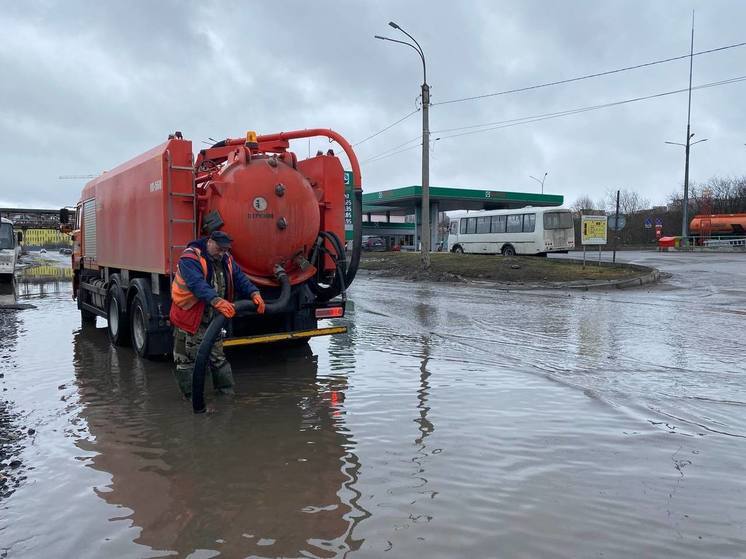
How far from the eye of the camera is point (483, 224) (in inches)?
1323

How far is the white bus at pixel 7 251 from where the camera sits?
66.6 ft

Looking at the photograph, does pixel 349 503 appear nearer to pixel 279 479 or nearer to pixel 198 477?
pixel 279 479

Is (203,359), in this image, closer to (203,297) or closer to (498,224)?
(203,297)

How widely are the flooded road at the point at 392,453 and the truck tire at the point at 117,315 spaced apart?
42cm

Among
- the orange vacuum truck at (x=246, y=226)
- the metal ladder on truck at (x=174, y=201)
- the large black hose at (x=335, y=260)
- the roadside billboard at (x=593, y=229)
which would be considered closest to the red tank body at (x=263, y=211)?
the orange vacuum truck at (x=246, y=226)

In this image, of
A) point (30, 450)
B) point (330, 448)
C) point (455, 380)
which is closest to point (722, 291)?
point (455, 380)

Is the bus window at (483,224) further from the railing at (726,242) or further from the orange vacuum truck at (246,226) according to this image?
the orange vacuum truck at (246,226)

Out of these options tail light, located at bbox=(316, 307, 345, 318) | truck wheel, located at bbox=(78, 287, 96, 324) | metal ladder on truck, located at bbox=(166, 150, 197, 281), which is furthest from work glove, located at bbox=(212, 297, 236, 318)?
truck wheel, located at bbox=(78, 287, 96, 324)

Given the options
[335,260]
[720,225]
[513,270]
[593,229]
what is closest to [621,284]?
[593,229]

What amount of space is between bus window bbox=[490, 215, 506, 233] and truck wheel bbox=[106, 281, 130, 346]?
2554cm

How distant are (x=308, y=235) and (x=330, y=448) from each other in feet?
11.2

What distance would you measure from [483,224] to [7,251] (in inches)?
919

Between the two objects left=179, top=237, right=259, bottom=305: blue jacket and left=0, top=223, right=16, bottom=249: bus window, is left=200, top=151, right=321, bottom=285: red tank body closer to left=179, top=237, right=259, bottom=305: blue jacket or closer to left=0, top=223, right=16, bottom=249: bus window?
left=179, top=237, right=259, bottom=305: blue jacket

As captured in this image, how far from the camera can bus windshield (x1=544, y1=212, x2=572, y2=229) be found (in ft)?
97.8
